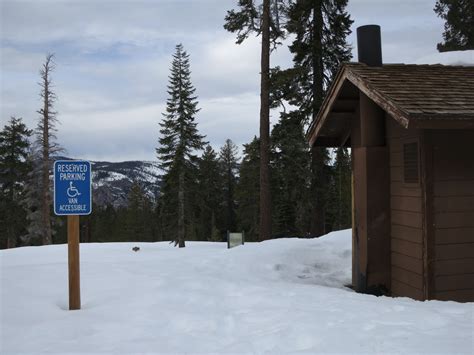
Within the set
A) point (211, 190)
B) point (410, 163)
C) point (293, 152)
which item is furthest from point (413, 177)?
point (211, 190)

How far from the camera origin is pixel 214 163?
58062mm

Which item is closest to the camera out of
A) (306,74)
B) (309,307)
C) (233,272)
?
(309,307)

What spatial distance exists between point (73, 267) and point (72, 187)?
1172 mm

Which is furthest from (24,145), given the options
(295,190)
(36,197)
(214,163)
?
(295,190)

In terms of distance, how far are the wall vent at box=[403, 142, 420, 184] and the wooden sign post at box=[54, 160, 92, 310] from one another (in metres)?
5.11

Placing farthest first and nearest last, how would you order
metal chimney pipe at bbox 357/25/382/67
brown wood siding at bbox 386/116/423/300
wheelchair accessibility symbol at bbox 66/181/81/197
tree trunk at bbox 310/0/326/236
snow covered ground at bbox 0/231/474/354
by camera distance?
tree trunk at bbox 310/0/326/236 → metal chimney pipe at bbox 357/25/382/67 → brown wood siding at bbox 386/116/423/300 → wheelchair accessibility symbol at bbox 66/181/81/197 → snow covered ground at bbox 0/231/474/354

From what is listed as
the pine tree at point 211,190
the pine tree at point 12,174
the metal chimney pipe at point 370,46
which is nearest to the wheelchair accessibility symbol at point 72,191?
the metal chimney pipe at point 370,46

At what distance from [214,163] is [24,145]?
24.8 m

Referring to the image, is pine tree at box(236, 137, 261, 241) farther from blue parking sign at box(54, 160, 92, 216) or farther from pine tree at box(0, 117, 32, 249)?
blue parking sign at box(54, 160, 92, 216)

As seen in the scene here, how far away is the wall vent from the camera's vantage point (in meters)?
6.84

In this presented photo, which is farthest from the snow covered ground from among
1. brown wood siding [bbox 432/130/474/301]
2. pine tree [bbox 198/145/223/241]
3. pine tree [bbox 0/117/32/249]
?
pine tree [bbox 198/145/223/241]

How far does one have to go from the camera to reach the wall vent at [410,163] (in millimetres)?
6836

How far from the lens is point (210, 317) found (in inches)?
226

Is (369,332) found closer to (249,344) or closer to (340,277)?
(249,344)
